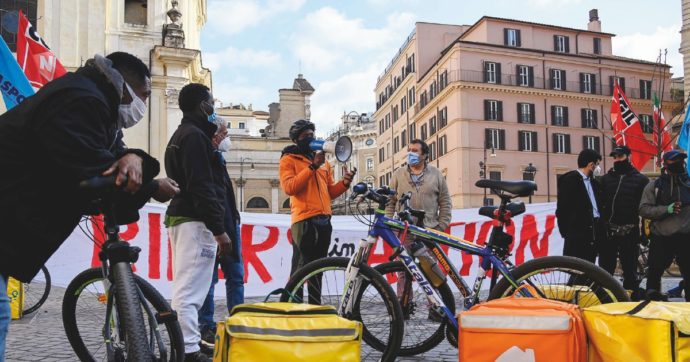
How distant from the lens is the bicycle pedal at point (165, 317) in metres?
3.71

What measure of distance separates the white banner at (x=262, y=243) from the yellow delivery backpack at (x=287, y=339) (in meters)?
6.88

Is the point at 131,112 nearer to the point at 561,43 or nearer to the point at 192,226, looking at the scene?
the point at 192,226

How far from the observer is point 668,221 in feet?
25.8

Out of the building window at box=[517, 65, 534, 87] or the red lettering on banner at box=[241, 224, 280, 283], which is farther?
the building window at box=[517, 65, 534, 87]

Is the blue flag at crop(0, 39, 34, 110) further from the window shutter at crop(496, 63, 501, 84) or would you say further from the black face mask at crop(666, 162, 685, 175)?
the window shutter at crop(496, 63, 501, 84)

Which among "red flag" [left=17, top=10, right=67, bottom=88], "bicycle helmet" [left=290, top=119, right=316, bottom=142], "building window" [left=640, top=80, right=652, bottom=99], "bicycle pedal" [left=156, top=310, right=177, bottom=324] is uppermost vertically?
"building window" [left=640, top=80, right=652, bottom=99]

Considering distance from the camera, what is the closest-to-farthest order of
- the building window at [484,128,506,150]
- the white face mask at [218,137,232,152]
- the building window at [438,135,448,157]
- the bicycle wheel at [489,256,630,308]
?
the bicycle wheel at [489,256,630,308]
the white face mask at [218,137,232,152]
the building window at [484,128,506,150]
the building window at [438,135,448,157]

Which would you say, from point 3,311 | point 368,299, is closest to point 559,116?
point 368,299

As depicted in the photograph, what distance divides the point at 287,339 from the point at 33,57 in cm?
1017

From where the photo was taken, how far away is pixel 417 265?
5.22 metres

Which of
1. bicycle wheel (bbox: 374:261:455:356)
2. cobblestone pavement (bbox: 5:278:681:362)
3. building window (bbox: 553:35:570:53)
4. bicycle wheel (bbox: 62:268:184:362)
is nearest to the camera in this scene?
bicycle wheel (bbox: 62:268:184:362)

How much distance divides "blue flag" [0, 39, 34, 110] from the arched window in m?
49.2

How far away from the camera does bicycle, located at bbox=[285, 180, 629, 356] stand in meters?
4.60

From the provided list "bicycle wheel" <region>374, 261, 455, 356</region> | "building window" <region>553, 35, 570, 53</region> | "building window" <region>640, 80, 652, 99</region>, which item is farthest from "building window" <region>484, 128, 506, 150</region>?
"bicycle wheel" <region>374, 261, 455, 356</region>
